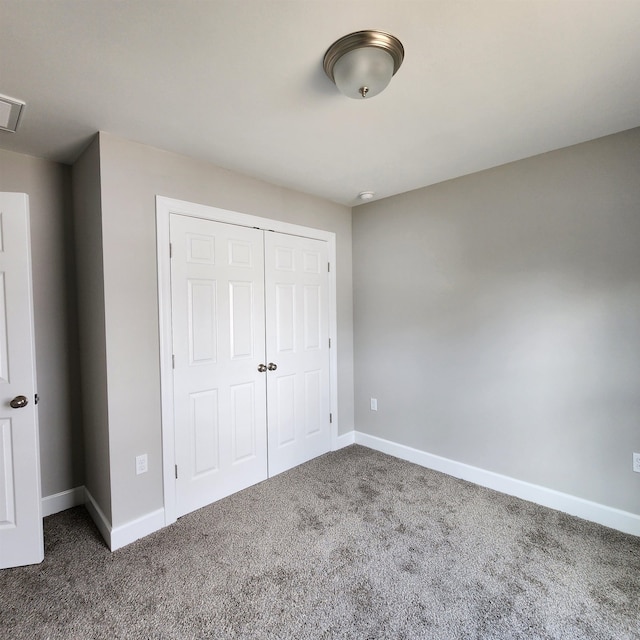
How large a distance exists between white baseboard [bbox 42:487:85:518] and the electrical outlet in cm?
78

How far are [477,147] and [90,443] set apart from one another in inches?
130

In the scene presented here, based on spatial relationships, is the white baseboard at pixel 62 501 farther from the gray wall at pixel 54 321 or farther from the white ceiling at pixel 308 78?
the white ceiling at pixel 308 78

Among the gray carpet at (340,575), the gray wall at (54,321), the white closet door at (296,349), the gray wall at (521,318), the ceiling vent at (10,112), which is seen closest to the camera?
the gray carpet at (340,575)

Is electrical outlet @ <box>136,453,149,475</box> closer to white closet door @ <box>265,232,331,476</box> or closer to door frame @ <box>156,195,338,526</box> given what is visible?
door frame @ <box>156,195,338,526</box>

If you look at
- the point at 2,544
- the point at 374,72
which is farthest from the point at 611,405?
the point at 2,544

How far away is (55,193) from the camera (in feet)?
8.12

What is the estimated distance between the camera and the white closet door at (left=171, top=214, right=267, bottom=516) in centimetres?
242

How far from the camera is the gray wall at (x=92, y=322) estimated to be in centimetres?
213

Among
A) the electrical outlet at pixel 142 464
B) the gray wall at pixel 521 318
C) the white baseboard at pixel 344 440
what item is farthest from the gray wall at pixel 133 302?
the gray wall at pixel 521 318

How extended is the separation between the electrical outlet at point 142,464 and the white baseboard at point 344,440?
1791 mm

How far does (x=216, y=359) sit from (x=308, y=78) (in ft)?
6.07

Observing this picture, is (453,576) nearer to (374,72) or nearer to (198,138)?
(374,72)

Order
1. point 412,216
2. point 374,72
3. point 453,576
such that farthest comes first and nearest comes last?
point 412,216 < point 453,576 < point 374,72

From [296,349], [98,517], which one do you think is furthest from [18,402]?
[296,349]
